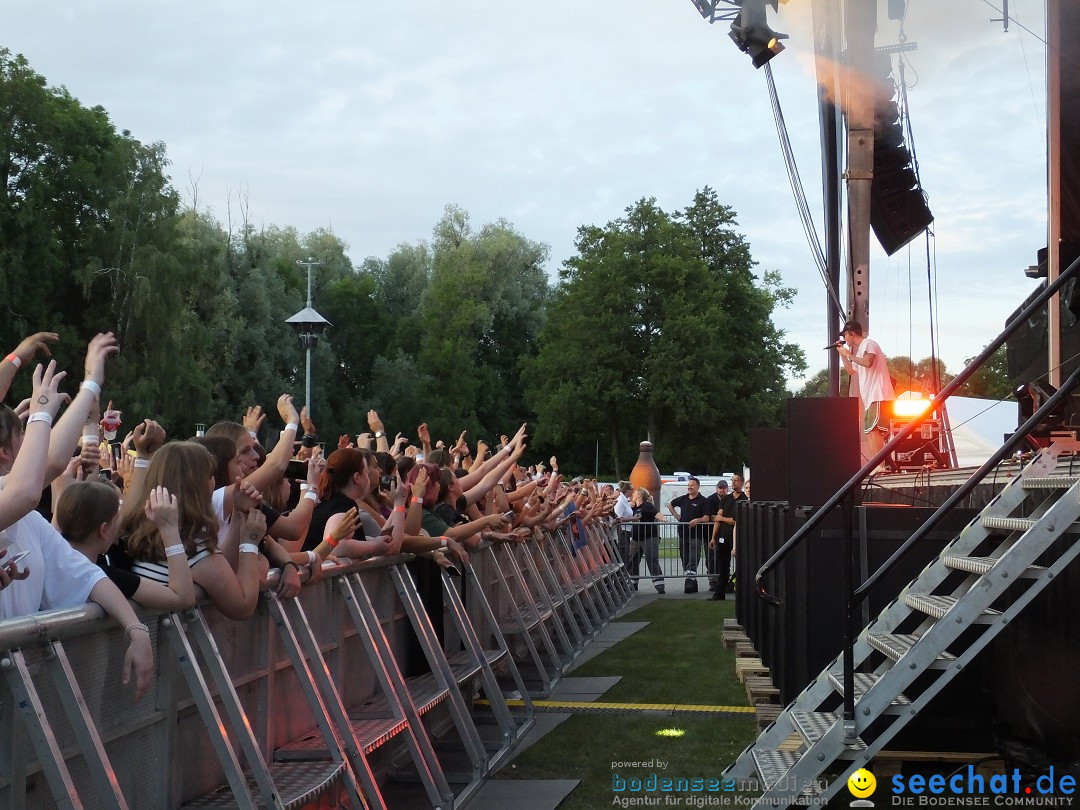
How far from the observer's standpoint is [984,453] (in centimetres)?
1802

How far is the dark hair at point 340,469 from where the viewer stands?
6.87m

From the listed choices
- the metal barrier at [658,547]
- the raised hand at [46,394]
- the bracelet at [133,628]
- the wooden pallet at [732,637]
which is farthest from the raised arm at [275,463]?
the metal barrier at [658,547]

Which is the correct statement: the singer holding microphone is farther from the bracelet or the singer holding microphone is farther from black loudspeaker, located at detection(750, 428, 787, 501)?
the bracelet

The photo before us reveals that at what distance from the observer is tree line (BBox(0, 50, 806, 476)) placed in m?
42.7

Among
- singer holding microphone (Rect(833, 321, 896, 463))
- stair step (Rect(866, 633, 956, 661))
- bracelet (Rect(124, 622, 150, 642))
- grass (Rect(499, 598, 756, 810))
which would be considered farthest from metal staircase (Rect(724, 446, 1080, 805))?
singer holding microphone (Rect(833, 321, 896, 463))

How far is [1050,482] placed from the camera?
20.1 ft

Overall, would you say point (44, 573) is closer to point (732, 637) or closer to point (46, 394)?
point (46, 394)

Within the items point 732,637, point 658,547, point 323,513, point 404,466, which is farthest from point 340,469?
point 658,547

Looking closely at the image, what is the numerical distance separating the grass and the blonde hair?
311 centimetres

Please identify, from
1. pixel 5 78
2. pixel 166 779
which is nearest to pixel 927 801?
pixel 166 779

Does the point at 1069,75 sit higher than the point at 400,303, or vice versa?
the point at 400,303

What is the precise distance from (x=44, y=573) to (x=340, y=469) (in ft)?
10.1

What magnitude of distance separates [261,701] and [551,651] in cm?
589

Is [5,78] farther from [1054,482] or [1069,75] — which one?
[1054,482]
